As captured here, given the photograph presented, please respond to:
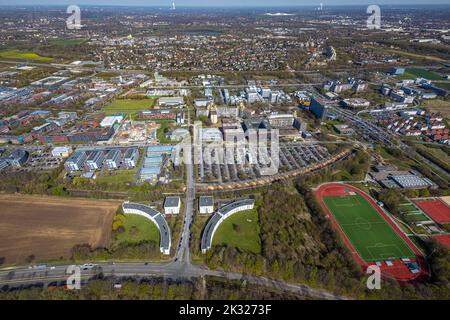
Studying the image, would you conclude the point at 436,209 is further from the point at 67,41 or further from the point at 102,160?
the point at 67,41

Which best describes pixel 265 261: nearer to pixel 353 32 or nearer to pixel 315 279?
pixel 315 279

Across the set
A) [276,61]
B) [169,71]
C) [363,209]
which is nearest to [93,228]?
[363,209]

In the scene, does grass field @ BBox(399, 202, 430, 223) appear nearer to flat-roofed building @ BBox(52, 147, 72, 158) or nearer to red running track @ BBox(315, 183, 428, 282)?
red running track @ BBox(315, 183, 428, 282)

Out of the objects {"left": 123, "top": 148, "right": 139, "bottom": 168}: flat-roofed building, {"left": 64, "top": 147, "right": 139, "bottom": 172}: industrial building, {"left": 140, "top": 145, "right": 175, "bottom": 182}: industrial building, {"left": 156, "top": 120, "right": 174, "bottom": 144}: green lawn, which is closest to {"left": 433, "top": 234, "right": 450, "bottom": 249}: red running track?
{"left": 140, "top": 145, "right": 175, "bottom": 182}: industrial building

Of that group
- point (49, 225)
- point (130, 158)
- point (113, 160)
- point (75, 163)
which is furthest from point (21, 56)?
point (49, 225)

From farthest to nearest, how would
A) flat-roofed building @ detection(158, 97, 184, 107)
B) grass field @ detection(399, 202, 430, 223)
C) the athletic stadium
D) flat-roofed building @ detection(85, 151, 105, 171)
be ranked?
flat-roofed building @ detection(158, 97, 184, 107) → flat-roofed building @ detection(85, 151, 105, 171) → the athletic stadium → grass field @ detection(399, 202, 430, 223)

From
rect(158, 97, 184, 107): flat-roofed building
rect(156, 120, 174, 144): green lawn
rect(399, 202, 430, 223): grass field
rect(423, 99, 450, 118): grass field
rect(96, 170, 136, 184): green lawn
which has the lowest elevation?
rect(399, 202, 430, 223): grass field

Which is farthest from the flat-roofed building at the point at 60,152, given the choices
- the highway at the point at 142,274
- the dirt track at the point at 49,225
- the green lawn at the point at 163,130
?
the highway at the point at 142,274
